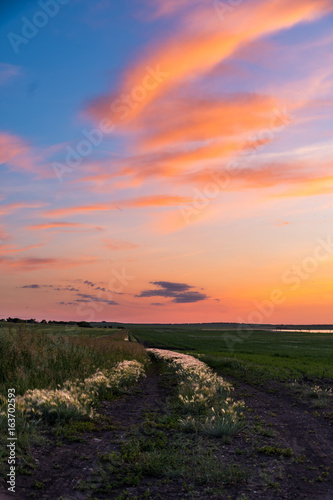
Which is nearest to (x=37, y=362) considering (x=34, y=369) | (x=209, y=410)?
(x=34, y=369)

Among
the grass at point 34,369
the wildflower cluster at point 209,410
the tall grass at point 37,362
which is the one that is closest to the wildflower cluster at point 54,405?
the grass at point 34,369

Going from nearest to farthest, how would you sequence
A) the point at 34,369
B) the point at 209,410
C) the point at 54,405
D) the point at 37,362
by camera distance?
the point at 54,405, the point at 209,410, the point at 34,369, the point at 37,362

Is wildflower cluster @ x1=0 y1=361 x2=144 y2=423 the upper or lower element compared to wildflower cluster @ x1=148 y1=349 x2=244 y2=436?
upper

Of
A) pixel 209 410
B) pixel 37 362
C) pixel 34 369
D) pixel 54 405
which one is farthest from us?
pixel 37 362

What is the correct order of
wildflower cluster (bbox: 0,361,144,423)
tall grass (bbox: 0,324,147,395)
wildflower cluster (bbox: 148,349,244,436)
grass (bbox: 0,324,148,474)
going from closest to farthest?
grass (bbox: 0,324,148,474), wildflower cluster (bbox: 0,361,144,423), wildflower cluster (bbox: 148,349,244,436), tall grass (bbox: 0,324,147,395)

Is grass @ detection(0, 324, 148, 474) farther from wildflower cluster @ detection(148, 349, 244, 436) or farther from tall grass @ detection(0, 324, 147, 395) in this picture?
wildflower cluster @ detection(148, 349, 244, 436)

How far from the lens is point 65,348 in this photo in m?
15.8

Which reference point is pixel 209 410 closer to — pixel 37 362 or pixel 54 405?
pixel 54 405

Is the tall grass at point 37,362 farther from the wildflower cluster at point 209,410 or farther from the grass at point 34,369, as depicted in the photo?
the wildflower cluster at point 209,410

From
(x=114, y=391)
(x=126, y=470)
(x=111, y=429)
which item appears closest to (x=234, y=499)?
(x=126, y=470)

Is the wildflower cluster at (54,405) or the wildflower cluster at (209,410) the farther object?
the wildflower cluster at (209,410)

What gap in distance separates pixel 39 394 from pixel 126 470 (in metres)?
3.30

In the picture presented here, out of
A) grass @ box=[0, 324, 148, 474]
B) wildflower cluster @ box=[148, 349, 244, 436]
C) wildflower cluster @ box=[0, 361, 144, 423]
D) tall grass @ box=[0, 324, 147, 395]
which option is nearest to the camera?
grass @ box=[0, 324, 148, 474]

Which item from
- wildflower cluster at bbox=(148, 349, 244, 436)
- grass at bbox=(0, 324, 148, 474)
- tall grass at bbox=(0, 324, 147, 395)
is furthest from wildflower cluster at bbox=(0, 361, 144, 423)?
wildflower cluster at bbox=(148, 349, 244, 436)
